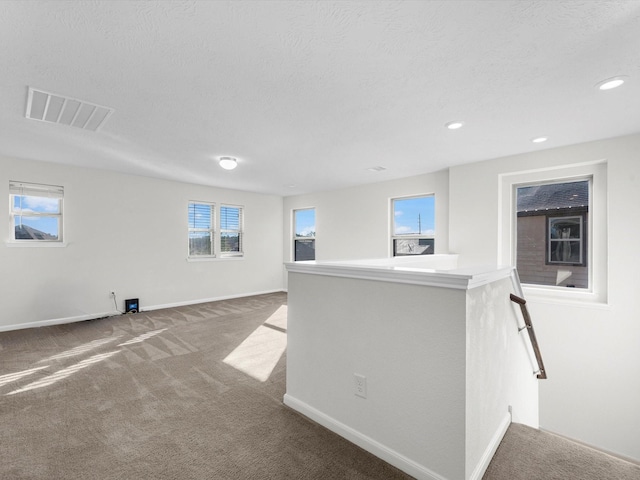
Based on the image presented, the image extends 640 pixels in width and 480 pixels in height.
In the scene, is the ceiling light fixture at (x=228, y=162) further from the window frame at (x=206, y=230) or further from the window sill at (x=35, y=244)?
the window sill at (x=35, y=244)

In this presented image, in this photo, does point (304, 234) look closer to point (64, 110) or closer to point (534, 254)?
point (534, 254)

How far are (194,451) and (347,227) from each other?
500cm

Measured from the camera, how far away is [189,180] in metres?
5.70

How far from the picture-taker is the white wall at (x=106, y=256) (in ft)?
14.2

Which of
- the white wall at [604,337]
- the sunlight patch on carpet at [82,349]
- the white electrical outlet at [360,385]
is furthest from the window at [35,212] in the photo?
the white wall at [604,337]

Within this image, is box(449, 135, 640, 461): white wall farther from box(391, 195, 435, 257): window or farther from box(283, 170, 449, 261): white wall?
box(391, 195, 435, 257): window

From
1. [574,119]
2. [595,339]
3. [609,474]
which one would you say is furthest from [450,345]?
[595,339]

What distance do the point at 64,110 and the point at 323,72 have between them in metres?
2.37

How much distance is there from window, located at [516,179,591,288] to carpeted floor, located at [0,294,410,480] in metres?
3.56

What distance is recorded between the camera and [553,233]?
3.93 metres

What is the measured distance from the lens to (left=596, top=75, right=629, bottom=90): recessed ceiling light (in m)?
2.13

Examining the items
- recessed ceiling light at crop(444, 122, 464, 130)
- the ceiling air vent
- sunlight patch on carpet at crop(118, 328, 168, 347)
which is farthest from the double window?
recessed ceiling light at crop(444, 122, 464, 130)

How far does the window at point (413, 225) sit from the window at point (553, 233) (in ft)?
4.48

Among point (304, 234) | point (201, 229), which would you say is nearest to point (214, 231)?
point (201, 229)
